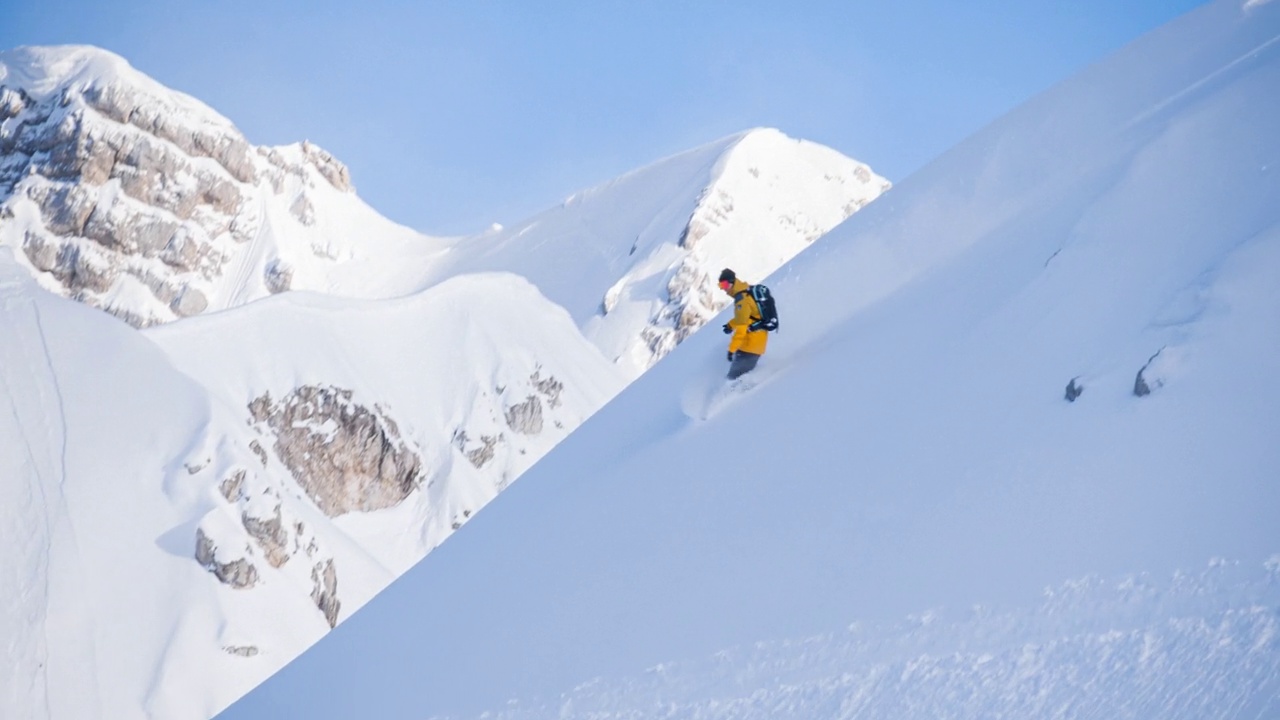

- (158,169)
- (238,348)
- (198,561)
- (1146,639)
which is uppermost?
(158,169)

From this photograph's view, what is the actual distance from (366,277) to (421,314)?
5611 centimetres

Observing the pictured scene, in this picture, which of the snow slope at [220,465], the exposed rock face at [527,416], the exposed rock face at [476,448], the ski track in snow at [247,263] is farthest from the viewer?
the ski track in snow at [247,263]

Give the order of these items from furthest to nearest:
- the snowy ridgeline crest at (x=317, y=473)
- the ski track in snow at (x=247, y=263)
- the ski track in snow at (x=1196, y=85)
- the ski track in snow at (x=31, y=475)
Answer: the ski track in snow at (x=247, y=263) < the snowy ridgeline crest at (x=317, y=473) < the ski track in snow at (x=31, y=475) < the ski track in snow at (x=1196, y=85)

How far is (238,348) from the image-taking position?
38.1 m

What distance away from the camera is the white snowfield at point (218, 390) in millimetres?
24719

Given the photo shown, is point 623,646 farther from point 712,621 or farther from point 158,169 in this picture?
point 158,169

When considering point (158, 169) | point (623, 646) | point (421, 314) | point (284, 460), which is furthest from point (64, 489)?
point (158, 169)

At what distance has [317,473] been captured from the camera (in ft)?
126

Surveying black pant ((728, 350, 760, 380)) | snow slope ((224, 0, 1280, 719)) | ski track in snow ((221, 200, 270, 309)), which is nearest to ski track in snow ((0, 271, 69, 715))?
snow slope ((224, 0, 1280, 719))

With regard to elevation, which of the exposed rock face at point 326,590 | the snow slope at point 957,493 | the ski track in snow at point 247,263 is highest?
the ski track in snow at point 247,263

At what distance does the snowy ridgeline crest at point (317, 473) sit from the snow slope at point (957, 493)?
23.2m

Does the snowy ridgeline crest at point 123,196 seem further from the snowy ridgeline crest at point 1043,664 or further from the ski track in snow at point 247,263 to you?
the snowy ridgeline crest at point 1043,664

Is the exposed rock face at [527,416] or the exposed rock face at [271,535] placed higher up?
the exposed rock face at [271,535]

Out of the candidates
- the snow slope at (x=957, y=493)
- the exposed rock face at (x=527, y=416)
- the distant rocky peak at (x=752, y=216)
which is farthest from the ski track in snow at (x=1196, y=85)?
the distant rocky peak at (x=752, y=216)
